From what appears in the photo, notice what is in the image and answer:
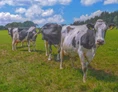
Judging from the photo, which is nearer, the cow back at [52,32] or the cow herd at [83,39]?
the cow herd at [83,39]

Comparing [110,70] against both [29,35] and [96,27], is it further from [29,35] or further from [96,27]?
[29,35]

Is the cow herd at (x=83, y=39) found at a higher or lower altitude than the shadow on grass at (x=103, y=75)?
higher

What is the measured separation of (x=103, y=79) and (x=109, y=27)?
2.29 m

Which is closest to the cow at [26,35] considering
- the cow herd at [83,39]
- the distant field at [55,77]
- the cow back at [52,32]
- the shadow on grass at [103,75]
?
the cow back at [52,32]

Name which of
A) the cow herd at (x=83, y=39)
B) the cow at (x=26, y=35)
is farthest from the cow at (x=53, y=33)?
the cow at (x=26, y=35)

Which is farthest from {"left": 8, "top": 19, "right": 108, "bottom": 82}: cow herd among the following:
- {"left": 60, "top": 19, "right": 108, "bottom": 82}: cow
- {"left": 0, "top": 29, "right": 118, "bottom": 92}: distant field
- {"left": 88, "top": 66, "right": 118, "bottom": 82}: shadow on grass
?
{"left": 88, "top": 66, "right": 118, "bottom": 82}: shadow on grass

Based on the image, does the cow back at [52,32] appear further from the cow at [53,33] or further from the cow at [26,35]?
the cow at [26,35]

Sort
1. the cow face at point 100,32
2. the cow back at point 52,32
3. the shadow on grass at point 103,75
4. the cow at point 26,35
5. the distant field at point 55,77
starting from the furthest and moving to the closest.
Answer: the cow at point 26,35 < the cow back at point 52,32 < the shadow on grass at point 103,75 < the distant field at point 55,77 < the cow face at point 100,32

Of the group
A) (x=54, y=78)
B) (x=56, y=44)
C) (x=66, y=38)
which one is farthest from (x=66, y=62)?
(x=54, y=78)

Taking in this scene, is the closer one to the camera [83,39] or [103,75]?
[83,39]

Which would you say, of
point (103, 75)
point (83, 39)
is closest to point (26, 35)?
point (103, 75)

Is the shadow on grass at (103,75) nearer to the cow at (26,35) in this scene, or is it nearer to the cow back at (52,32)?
the cow back at (52,32)

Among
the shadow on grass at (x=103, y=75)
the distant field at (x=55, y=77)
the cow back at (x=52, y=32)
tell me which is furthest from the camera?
the cow back at (x=52, y=32)

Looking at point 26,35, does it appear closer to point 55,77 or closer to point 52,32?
point 52,32
